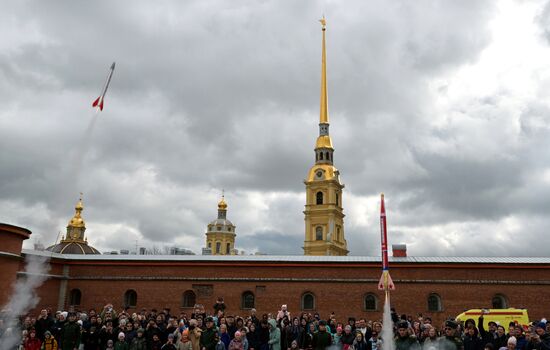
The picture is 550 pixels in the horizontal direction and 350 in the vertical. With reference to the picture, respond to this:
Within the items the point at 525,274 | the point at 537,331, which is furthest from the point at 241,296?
the point at 537,331

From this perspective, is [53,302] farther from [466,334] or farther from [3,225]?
[466,334]

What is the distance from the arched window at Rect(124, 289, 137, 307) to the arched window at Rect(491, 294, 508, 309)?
2052 centimetres

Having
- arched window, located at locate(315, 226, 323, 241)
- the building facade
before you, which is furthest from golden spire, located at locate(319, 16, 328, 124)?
the building facade

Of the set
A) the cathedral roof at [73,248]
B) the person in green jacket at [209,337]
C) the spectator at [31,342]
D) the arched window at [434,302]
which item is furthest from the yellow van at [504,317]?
the cathedral roof at [73,248]

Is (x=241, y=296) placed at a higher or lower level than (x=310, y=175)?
lower

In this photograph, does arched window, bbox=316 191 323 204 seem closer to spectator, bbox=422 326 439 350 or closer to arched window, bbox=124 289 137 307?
arched window, bbox=124 289 137 307

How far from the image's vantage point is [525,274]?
27.7 m

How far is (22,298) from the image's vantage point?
2130 cm

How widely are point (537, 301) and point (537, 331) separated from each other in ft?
57.1

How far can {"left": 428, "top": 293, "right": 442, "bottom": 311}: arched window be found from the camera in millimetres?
27825

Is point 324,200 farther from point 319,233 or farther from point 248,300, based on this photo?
point 248,300

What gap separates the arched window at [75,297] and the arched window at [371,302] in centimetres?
1704

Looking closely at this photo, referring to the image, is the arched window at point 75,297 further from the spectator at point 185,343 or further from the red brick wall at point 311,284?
the spectator at point 185,343

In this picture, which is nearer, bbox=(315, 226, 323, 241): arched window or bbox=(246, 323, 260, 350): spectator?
bbox=(246, 323, 260, 350): spectator
